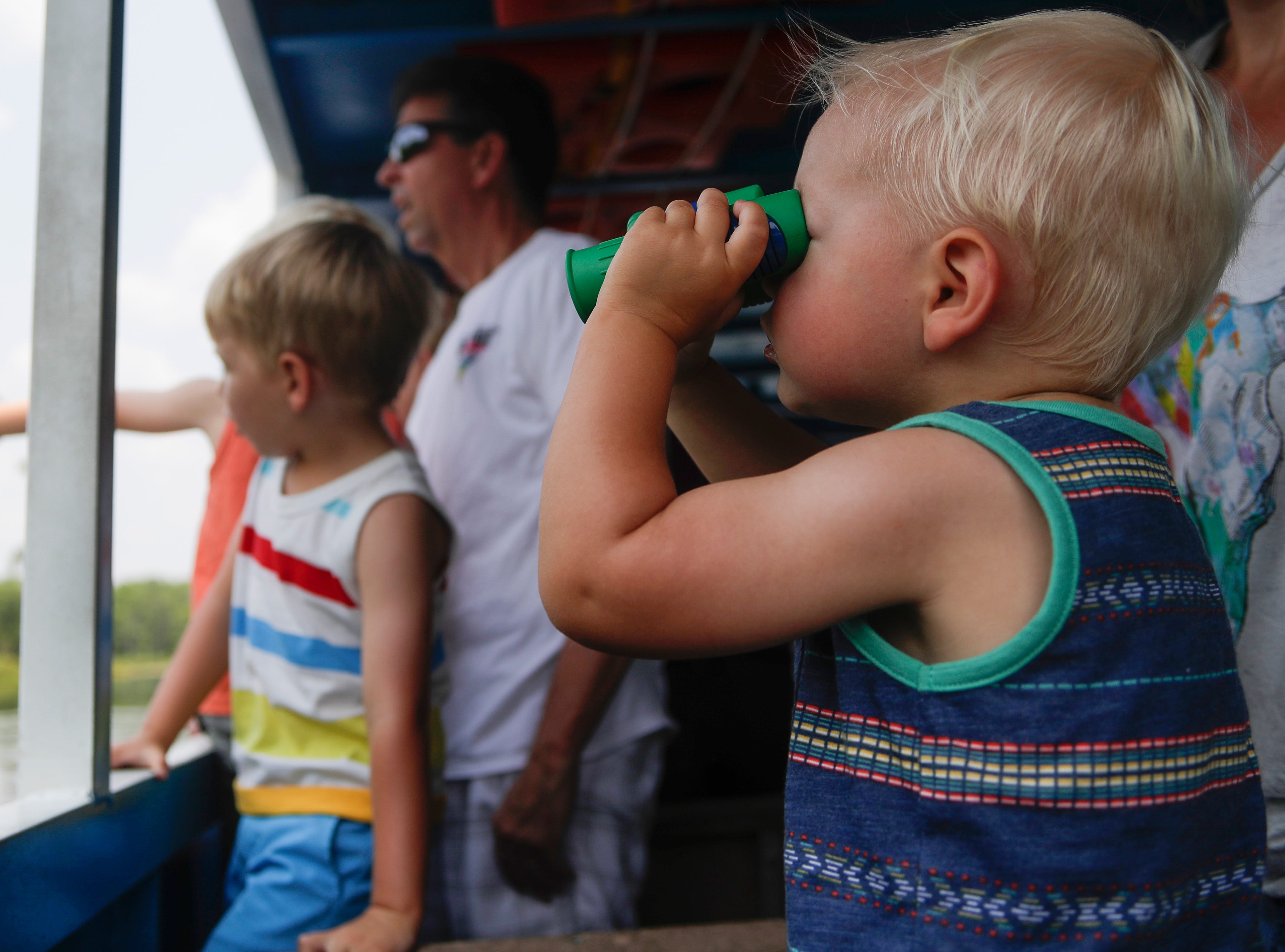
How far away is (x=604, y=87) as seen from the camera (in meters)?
3.20

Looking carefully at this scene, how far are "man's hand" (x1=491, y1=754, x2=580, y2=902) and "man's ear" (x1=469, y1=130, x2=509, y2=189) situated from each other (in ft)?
4.76

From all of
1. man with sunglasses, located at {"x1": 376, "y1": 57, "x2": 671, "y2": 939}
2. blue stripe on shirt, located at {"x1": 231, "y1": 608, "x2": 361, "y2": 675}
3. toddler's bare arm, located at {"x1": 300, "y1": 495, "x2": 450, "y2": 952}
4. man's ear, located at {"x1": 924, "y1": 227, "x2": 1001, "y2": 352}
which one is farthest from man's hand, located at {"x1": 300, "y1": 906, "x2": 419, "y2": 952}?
man's ear, located at {"x1": 924, "y1": 227, "x2": 1001, "y2": 352}

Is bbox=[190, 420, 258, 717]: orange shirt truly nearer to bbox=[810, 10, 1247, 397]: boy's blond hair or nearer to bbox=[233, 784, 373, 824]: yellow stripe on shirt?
bbox=[233, 784, 373, 824]: yellow stripe on shirt

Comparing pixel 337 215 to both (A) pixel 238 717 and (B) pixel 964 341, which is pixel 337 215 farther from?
(B) pixel 964 341

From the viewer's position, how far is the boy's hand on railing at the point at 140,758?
1.50 meters

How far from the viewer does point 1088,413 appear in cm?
72

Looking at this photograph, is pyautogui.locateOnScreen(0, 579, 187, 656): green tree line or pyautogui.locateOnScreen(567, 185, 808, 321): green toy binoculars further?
pyautogui.locateOnScreen(0, 579, 187, 656): green tree line

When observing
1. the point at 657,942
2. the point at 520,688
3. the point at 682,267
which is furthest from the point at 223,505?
the point at 682,267

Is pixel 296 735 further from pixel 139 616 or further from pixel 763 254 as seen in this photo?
pixel 763 254

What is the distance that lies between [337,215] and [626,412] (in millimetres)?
1438

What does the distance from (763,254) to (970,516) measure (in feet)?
0.87

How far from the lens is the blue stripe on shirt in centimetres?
150

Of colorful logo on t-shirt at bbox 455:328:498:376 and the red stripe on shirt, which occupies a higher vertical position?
colorful logo on t-shirt at bbox 455:328:498:376

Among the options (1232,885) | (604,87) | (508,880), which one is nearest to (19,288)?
(508,880)
